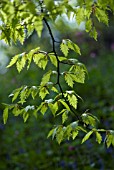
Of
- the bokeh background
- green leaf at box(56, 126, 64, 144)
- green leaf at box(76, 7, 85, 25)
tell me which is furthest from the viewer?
the bokeh background

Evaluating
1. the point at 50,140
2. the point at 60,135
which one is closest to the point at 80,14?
the point at 60,135

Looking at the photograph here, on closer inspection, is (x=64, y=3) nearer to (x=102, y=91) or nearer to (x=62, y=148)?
(x=62, y=148)

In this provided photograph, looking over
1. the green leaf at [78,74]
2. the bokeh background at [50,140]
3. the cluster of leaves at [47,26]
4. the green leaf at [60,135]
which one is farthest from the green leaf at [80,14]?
the bokeh background at [50,140]

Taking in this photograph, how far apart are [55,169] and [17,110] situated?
1.95 meters

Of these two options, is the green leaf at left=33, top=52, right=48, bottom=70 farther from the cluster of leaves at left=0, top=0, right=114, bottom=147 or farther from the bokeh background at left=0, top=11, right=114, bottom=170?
the bokeh background at left=0, top=11, right=114, bottom=170

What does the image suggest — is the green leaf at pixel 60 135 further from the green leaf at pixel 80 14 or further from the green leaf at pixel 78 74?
the green leaf at pixel 80 14

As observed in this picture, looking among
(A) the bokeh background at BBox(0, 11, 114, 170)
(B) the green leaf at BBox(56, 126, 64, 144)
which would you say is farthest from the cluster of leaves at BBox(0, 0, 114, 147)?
(A) the bokeh background at BBox(0, 11, 114, 170)

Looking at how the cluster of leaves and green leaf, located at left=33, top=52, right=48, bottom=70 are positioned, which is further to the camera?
green leaf, located at left=33, top=52, right=48, bottom=70

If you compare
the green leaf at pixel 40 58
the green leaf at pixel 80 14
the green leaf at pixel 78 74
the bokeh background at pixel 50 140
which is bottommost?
the bokeh background at pixel 50 140

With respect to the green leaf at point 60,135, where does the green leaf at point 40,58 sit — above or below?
above

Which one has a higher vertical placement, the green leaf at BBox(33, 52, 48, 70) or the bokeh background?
the green leaf at BBox(33, 52, 48, 70)

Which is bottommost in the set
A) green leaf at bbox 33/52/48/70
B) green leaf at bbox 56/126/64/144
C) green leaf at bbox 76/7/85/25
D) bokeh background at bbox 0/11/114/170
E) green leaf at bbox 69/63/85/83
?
bokeh background at bbox 0/11/114/170

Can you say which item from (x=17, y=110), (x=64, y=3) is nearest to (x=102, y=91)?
(x=17, y=110)

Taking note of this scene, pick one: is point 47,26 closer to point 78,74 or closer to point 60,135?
point 78,74
